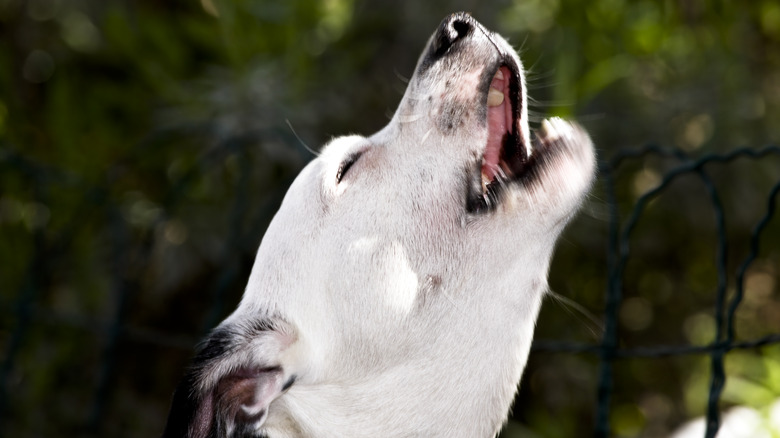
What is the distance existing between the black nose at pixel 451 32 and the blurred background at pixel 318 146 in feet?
6.42

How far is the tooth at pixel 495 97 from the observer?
2.36 m

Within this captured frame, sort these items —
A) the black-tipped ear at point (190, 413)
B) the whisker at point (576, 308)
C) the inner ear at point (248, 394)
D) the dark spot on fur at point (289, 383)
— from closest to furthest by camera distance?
1. the black-tipped ear at point (190, 413)
2. the inner ear at point (248, 394)
3. the dark spot on fur at point (289, 383)
4. the whisker at point (576, 308)

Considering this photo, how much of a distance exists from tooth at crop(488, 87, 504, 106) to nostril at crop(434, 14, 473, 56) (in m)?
0.17

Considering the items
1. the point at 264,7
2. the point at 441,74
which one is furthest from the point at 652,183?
the point at 441,74

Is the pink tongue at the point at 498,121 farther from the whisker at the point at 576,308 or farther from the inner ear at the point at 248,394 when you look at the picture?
the inner ear at the point at 248,394

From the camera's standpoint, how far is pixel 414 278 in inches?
86.4

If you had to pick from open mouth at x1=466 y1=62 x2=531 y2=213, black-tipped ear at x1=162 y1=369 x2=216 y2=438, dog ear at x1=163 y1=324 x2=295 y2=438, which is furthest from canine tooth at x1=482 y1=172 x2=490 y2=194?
black-tipped ear at x1=162 y1=369 x2=216 y2=438

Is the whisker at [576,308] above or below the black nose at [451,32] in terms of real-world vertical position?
below

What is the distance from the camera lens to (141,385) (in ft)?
18.2

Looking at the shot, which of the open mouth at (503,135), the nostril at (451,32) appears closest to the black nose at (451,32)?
the nostril at (451,32)

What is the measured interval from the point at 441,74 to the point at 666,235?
3402mm

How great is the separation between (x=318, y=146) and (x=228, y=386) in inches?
113

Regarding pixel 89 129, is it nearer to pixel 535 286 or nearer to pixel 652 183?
pixel 652 183

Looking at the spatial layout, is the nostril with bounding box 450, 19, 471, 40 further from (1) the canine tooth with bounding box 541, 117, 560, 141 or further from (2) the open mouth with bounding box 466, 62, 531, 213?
(1) the canine tooth with bounding box 541, 117, 560, 141
